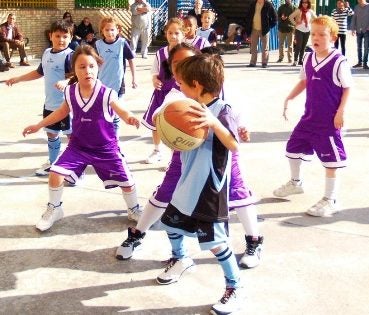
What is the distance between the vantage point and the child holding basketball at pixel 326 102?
203 inches

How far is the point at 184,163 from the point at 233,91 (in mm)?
8906

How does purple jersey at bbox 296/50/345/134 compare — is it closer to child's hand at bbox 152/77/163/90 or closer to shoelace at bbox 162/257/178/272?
child's hand at bbox 152/77/163/90

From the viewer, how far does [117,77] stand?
7449mm

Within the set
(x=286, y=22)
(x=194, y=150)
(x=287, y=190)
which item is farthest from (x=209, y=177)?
(x=286, y=22)

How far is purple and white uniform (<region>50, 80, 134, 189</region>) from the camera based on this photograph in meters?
4.85

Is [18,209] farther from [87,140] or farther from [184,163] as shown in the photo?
[184,163]

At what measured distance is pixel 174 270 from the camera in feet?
13.1

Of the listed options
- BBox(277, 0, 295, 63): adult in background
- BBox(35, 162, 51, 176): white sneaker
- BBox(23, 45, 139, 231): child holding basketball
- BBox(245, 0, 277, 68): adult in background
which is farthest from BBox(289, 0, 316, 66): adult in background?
BBox(23, 45, 139, 231): child holding basketball

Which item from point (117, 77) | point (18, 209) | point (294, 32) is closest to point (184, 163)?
point (18, 209)

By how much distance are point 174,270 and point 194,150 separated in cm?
98

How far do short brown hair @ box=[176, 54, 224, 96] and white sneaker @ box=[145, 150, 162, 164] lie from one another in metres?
3.68

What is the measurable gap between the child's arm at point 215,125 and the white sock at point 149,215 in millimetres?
1092

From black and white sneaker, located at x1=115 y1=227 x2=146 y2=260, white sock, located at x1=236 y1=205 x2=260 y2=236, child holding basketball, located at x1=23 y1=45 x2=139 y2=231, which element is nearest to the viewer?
white sock, located at x1=236 y1=205 x2=260 y2=236

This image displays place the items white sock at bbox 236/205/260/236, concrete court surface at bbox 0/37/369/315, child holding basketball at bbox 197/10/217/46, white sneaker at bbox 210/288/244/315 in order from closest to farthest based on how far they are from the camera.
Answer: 1. white sneaker at bbox 210/288/244/315
2. concrete court surface at bbox 0/37/369/315
3. white sock at bbox 236/205/260/236
4. child holding basketball at bbox 197/10/217/46
